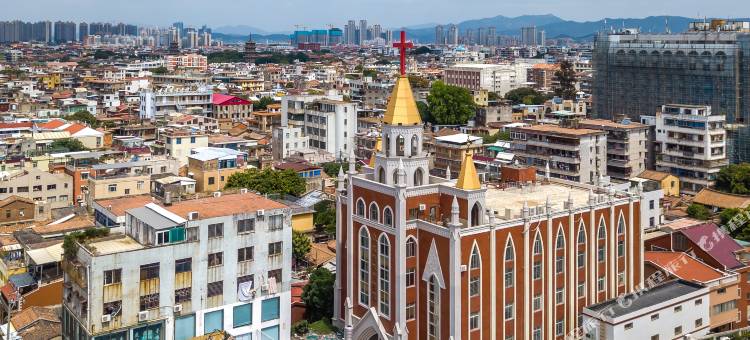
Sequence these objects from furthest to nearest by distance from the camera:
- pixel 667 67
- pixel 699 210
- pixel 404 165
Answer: pixel 667 67, pixel 699 210, pixel 404 165

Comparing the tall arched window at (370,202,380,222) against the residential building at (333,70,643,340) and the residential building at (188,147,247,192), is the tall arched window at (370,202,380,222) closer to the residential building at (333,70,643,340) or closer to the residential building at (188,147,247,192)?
the residential building at (333,70,643,340)

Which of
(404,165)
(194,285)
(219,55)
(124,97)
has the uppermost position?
(219,55)

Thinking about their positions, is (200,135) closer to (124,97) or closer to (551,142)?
(551,142)

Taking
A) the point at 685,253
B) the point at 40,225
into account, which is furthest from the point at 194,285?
the point at 685,253

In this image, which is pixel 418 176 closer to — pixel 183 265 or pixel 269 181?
pixel 183 265

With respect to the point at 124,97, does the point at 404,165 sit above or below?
below

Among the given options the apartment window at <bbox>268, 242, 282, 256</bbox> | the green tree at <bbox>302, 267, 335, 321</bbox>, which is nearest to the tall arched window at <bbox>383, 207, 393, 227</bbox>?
the apartment window at <bbox>268, 242, 282, 256</bbox>
